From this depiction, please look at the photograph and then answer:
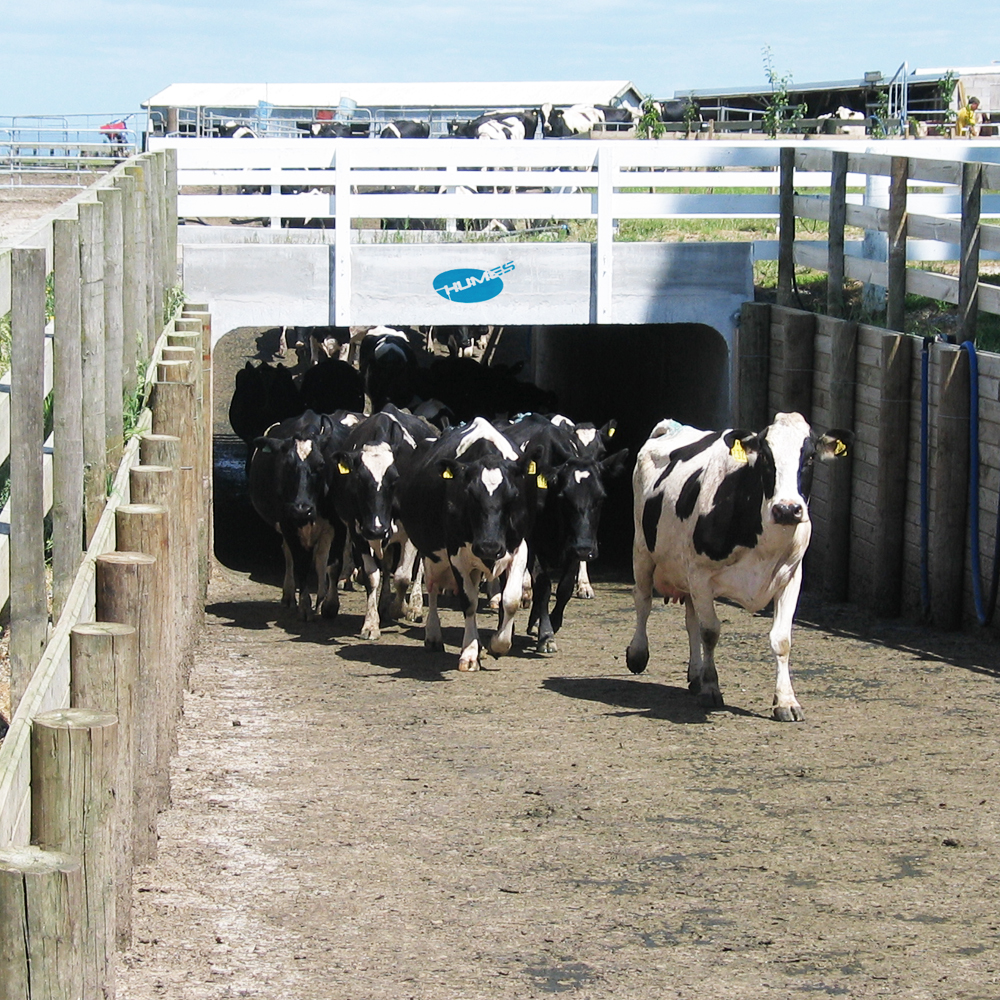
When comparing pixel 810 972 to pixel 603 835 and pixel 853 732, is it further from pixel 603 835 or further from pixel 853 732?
pixel 853 732

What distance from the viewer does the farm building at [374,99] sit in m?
43.5

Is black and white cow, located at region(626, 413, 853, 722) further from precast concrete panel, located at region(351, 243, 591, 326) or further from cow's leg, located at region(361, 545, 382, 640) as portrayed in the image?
precast concrete panel, located at region(351, 243, 591, 326)

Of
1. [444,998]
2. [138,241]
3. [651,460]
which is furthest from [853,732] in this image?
[138,241]

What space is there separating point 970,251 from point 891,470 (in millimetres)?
1796

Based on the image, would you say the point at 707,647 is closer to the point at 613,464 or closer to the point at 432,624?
the point at 432,624

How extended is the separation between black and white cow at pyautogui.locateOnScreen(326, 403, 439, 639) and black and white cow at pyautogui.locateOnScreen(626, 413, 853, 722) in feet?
9.04

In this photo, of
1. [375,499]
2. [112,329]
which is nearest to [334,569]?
[375,499]

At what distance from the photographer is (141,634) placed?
511 cm

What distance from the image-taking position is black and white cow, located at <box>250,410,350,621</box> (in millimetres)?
13117

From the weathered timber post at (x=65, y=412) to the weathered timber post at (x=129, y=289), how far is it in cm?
322

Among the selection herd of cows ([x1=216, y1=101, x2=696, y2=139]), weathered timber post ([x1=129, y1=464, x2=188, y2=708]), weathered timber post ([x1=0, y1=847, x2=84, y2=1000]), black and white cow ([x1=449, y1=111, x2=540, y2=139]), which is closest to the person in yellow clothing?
herd of cows ([x1=216, y1=101, x2=696, y2=139])

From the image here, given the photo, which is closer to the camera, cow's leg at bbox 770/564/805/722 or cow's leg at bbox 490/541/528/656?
cow's leg at bbox 770/564/805/722

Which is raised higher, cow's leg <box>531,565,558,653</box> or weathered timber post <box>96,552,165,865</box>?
weathered timber post <box>96,552,165,865</box>

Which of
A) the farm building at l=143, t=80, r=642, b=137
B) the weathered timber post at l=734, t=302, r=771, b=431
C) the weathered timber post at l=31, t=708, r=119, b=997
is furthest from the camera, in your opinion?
the farm building at l=143, t=80, r=642, b=137
